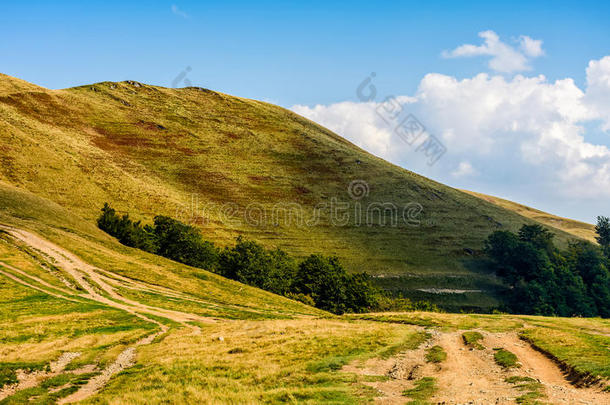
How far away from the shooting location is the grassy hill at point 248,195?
422 ft

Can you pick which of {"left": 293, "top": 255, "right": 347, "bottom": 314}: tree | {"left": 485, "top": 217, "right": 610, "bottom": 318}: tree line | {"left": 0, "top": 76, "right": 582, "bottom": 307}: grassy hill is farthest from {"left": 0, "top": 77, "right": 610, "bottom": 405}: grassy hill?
{"left": 293, "top": 255, "right": 347, "bottom": 314}: tree

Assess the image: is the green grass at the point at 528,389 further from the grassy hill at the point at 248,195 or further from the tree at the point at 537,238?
the tree at the point at 537,238

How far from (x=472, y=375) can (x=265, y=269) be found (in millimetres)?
71150

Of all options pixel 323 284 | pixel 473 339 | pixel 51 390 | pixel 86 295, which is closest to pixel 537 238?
pixel 323 284

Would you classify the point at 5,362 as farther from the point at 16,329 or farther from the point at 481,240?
the point at 481,240

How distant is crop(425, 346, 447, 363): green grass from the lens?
2594cm

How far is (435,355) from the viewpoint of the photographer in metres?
27.2

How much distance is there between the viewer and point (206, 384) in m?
21.1

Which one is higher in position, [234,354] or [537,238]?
[537,238]

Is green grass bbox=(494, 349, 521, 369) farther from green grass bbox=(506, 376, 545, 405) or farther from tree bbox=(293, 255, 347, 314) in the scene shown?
tree bbox=(293, 255, 347, 314)

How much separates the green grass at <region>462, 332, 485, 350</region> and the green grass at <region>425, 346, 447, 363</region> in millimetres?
2891

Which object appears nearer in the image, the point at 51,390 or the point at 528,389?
the point at 528,389

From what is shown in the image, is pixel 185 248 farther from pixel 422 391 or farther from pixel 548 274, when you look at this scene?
pixel 548 274

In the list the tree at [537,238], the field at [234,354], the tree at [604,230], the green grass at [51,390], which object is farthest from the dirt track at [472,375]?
the tree at [604,230]
